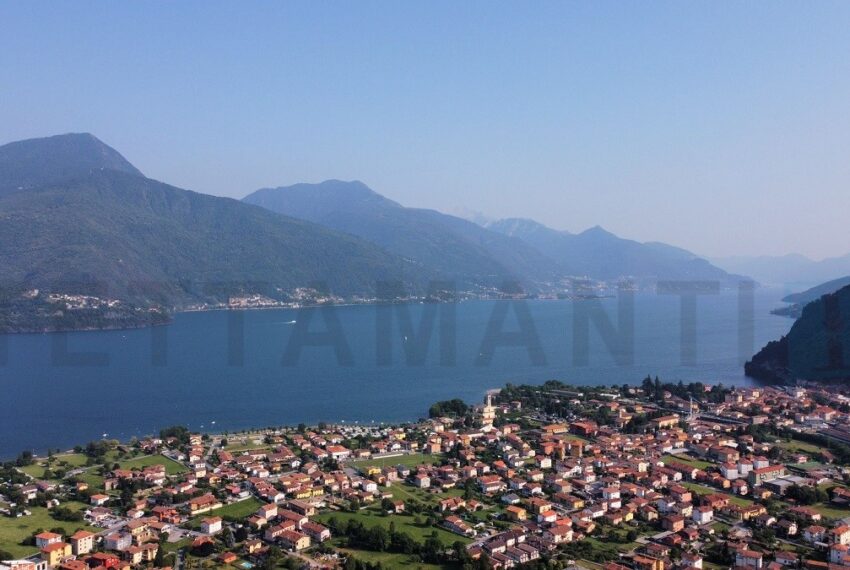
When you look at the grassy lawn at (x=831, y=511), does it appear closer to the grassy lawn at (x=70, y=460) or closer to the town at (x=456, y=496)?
the town at (x=456, y=496)

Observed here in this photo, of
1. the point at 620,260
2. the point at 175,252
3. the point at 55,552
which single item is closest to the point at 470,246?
the point at 620,260

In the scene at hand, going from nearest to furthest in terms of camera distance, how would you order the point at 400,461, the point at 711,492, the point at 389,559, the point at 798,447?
the point at 389,559 → the point at 711,492 → the point at 400,461 → the point at 798,447

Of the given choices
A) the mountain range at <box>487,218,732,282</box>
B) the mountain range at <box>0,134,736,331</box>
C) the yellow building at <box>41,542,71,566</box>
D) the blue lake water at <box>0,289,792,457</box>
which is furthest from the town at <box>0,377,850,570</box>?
the mountain range at <box>487,218,732,282</box>

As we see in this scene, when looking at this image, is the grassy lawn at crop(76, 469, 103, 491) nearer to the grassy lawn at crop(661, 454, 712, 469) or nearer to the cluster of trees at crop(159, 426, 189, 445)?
the cluster of trees at crop(159, 426, 189, 445)

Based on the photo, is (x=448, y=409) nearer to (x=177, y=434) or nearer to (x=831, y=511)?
(x=177, y=434)

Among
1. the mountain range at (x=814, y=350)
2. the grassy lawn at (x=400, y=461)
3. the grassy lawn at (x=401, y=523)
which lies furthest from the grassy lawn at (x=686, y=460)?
the mountain range at (x=814, y=350)
